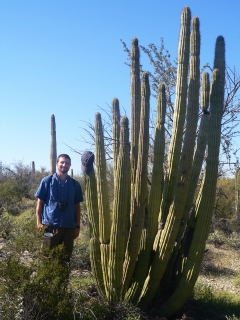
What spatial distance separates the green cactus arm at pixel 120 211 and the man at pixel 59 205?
675 millimetres

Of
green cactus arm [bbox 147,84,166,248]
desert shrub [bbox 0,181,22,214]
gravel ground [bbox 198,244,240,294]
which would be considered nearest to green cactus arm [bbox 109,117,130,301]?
green cactus arm [bbox 147,84,166,248]

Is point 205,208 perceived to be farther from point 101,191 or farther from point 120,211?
point 101,191

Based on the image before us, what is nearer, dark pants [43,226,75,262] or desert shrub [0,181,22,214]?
dark pants [43,226,75,262]

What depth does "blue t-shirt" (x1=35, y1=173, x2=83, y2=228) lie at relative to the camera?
16.9 feet

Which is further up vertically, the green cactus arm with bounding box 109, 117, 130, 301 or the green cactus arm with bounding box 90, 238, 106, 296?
the green cactus arm with bounding box 109, 117, 130, 301

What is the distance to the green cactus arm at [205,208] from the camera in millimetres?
4883

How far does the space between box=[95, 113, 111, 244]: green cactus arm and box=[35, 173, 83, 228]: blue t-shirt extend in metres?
0.37

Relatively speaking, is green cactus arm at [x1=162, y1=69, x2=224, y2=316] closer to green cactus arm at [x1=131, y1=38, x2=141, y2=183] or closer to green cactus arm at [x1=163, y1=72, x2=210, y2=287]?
green cactus arm at [x1=163, y1=72, x2=210, y2=287]

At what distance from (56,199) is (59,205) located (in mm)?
86

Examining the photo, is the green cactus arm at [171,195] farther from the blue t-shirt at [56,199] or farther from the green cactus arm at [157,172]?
the blue t-shirt at [56,199]

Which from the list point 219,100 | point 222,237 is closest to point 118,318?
point 219,100

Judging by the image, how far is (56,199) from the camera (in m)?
5.16

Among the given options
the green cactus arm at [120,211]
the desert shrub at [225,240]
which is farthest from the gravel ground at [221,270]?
the green cactus arm at [120,211]

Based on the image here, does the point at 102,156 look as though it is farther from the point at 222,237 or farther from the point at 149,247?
the point at 222,237
